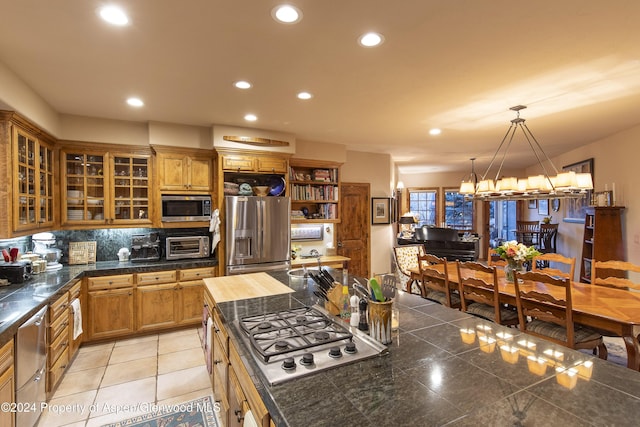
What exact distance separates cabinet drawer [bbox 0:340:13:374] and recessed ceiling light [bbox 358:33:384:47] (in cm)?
287

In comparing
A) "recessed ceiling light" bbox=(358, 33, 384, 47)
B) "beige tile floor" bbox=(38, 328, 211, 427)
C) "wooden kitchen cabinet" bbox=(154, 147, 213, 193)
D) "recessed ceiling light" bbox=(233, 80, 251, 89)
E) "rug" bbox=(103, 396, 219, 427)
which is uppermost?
"recessed ceiling light" bbox=(233, 80, 251, 89)

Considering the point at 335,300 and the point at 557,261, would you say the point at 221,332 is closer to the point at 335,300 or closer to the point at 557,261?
the point at 335,300

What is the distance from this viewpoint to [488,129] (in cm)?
453

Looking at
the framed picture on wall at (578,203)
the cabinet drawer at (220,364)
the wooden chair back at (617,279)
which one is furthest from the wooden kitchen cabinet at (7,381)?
the framed picture on wall at (578,203)

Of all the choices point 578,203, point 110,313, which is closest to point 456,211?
point 578,203

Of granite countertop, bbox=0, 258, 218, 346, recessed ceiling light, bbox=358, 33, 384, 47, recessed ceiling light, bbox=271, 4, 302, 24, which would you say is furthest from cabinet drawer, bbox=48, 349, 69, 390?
recessed ceiling light, bbox=358, 33, 384, 47

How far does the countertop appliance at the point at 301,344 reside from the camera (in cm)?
126

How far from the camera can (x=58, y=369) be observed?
2.87m

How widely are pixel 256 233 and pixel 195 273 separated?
3.07 feet

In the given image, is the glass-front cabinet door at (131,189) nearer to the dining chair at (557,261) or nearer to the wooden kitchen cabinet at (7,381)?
the wooden kitchen cabinet at (7,381)

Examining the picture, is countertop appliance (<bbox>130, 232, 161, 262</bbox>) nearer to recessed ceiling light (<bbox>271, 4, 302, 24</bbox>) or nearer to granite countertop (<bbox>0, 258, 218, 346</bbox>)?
granite countertop (<bbox>0, 258, 218, 346</bbox>)

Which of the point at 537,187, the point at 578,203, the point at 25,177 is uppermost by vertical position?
the point at 25,177

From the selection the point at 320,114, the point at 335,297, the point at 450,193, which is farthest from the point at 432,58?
the point at 450,193

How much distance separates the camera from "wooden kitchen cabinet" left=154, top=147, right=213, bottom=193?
4129 millimetres
